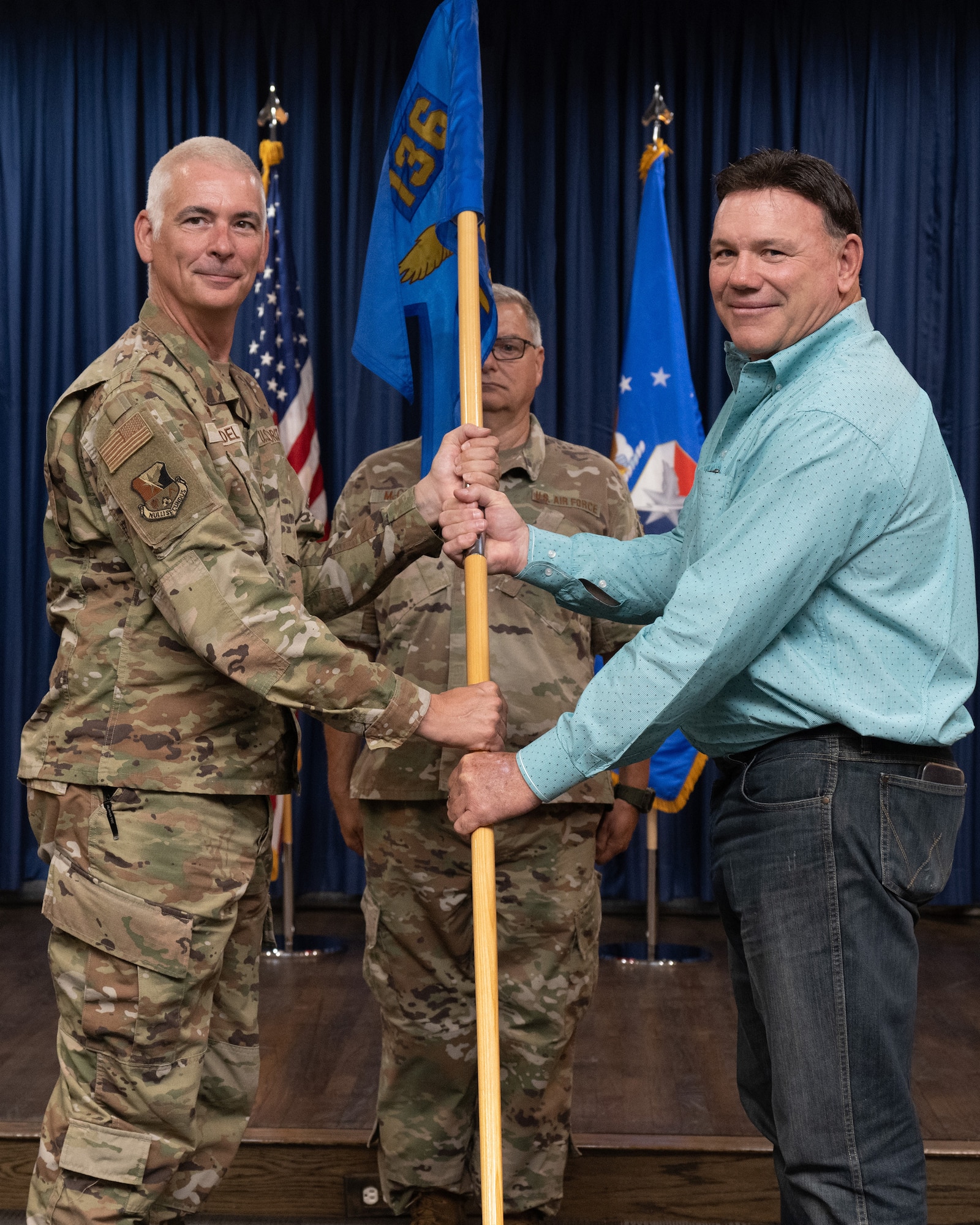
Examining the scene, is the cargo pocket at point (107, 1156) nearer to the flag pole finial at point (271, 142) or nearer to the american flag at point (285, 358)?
Answer: the american flag at point (285, 358)

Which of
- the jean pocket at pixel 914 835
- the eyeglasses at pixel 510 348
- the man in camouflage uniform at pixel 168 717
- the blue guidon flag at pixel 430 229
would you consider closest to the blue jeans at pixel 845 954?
the jean pocket at pixel 914 835

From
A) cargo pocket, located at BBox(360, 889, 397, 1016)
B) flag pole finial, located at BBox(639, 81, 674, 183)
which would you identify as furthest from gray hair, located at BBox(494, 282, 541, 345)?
flag pole finial, located at BBox(639, 81, 674, 183)

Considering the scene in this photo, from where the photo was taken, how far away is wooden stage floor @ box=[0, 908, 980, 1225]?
2.49 m

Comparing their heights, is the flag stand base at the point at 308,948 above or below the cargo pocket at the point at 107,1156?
below

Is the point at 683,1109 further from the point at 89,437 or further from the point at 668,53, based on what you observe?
the point at 668,53

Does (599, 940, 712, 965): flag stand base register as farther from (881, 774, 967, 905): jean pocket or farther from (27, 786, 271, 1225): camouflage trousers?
(881, 774, 967, 905): jean pocket

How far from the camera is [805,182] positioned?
1651 millimetres

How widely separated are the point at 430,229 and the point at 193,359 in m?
0.49

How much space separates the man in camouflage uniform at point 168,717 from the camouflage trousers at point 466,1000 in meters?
0.50

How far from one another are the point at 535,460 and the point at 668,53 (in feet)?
9.34

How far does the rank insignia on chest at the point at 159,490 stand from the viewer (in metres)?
1.69

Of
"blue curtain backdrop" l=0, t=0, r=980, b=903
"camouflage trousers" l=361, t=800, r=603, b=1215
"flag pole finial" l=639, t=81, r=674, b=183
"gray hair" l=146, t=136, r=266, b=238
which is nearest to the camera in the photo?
"gray hair" l=146, t=136, r=266, b=238

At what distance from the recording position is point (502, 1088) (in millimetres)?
2334

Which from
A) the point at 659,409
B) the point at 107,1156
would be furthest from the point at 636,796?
the point at 659,409
